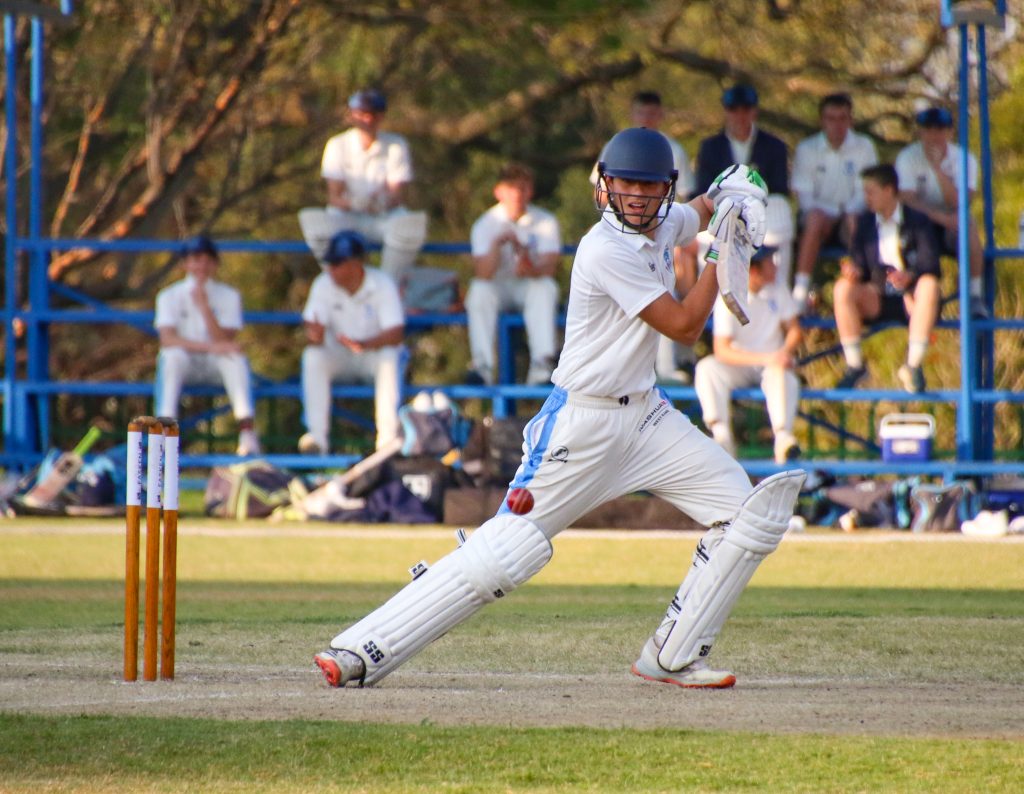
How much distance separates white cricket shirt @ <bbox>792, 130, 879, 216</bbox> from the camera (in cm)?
1351

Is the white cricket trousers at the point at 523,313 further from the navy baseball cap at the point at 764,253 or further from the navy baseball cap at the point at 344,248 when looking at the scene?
the navy baseball cap at the point at 764,253

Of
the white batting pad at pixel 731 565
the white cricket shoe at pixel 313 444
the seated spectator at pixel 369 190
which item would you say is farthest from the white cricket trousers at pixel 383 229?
the white batting pad at pixel 731 565

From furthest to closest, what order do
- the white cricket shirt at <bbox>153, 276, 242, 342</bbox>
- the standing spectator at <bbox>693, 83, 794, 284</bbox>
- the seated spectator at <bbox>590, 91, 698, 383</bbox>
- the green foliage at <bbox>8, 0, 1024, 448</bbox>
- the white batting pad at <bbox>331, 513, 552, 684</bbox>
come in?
the green foliage at <bbox>8, 0, 1024, 448</bbox>, the white cricket shirt at <bbox>153, 276, 242, 342</bbox>, the standing spectator at <bbox>693, 83, 794, 284</bbox>, the seated spectator at <bbox>590, 91, 698, 383</bbox>, the white batting pad at <bbox>331, 513, 552, 684</bbox>

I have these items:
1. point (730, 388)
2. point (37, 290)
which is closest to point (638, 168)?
point (730, 388)

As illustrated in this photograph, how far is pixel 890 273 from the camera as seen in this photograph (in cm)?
1316

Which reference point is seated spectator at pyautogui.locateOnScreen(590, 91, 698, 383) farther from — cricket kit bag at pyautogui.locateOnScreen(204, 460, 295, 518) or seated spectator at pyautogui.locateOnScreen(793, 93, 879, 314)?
cricket kit bag at pyautogui.locateOnScreen(204, 460, 295, 518)

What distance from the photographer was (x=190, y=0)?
67.3 feet

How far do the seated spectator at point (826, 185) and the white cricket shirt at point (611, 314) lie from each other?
25.9 ft

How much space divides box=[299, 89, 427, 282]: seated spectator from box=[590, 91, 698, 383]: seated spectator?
6.67ft

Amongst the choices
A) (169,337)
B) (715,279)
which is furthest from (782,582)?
(169,337)

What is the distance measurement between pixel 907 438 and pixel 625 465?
797 centimetres

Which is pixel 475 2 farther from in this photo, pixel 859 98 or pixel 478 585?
pixel 478 585

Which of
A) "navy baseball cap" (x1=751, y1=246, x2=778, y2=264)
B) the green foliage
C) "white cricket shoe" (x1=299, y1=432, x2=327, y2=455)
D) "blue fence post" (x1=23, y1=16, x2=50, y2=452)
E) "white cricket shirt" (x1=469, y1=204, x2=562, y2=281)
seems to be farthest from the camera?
the green foliage

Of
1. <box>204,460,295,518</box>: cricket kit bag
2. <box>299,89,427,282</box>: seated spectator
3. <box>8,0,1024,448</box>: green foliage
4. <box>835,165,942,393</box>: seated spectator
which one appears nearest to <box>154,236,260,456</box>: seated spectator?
<box>204,460,295,518</box>: cricket kit bag
